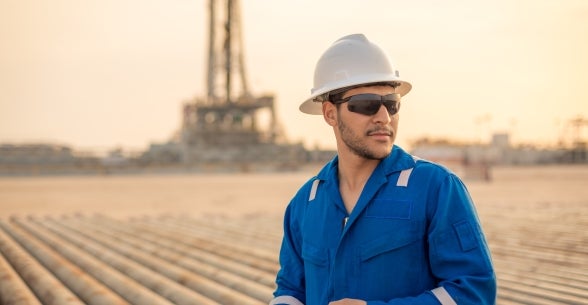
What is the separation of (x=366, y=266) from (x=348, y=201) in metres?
0.30

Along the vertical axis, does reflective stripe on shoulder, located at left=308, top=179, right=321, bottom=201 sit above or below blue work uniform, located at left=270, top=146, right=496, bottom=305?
above

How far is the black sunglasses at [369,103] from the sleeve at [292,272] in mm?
628

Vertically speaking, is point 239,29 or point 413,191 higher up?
point 239,29

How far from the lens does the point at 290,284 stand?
2.72 meters

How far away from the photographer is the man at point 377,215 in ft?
7.00

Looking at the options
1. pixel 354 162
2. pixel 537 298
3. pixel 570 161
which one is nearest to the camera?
pixel 354 162

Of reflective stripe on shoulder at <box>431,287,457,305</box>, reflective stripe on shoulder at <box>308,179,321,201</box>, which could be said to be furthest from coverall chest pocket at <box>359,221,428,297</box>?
reflective stripe on shoulder at <box>308,179,321,201</box>

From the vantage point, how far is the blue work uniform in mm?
2117

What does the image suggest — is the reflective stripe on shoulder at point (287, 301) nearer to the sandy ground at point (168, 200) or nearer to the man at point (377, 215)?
the man at point (377, 215)

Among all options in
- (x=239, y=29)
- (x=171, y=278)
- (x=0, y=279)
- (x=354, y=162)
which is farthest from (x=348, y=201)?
(x=239, y=29)

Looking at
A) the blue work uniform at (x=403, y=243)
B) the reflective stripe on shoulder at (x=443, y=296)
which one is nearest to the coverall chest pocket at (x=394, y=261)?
the blue work uniform at (x=403, y=243)

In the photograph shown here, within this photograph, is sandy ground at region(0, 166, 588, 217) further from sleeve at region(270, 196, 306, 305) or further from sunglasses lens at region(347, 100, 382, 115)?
sunglasses lens at region(347, 100, 382, 115)

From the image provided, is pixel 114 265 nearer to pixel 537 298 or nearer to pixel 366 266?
pixel 537 298

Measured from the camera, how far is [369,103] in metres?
2.38
